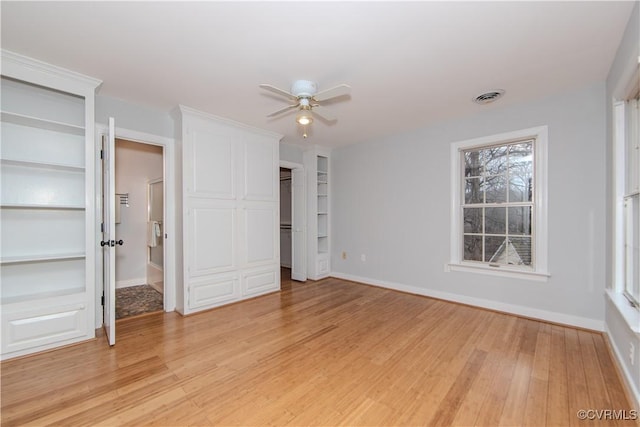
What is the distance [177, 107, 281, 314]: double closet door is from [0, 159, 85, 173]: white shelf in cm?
101

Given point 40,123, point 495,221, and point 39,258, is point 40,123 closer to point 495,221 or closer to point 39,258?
point 39,258

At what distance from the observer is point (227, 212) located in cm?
372

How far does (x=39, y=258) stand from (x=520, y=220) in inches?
196

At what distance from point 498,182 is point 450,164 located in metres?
0.63

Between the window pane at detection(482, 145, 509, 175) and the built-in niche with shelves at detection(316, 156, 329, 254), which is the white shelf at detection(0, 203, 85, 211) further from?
the window pane at detection(482, 145, 509, 175)

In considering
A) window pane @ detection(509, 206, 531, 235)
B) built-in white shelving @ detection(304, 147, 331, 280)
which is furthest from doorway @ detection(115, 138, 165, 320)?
window pane @ detection(509, 206, 531, 235)

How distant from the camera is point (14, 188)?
2.50 meters

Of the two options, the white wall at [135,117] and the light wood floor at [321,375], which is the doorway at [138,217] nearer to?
the white wall at [135,117]

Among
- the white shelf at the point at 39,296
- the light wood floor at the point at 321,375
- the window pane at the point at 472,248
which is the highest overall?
the window pane at the point at 472,248

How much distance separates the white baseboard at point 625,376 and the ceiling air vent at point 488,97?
254cm

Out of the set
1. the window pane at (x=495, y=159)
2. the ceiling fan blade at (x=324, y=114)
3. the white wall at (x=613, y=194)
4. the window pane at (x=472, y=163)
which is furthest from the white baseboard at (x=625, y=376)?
the ceiling fan blade at (x=324, y=114)

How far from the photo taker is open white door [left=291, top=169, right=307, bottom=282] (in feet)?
16.6

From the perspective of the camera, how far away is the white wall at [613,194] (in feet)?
5.64

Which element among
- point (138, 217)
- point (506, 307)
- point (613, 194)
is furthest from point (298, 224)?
point (613, 194)
